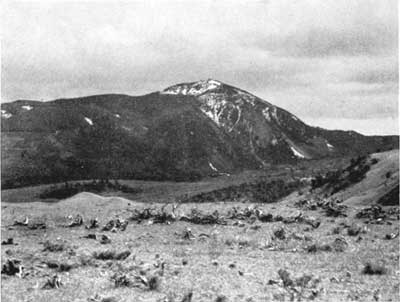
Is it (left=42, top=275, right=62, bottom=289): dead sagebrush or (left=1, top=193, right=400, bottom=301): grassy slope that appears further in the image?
(left=42, top=275, right=62, bottom=289): dead sagebrush

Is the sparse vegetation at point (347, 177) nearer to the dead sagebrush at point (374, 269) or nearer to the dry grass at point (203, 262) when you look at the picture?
the dry grass at point (203, 262)

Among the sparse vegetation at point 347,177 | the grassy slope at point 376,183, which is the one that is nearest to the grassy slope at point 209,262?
the grassy slope at point 376,183

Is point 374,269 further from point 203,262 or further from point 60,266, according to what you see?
point 60,266

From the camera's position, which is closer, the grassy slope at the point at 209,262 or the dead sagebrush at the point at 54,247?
the grassy slope at the point at 209,262

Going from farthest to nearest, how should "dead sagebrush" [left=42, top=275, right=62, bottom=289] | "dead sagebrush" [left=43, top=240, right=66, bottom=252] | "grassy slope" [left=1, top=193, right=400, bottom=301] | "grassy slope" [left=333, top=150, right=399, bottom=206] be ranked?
"grassy slope" [left=333, top=150, right=399, bottom=206], "dead sagebrush" [left=43, top=240, right=66, bottom=252], "dead sagebrush" [left=42, top=275, right=62, bottom=289], "grassy slope" [left=1, top=193, right=400, bottom=301]

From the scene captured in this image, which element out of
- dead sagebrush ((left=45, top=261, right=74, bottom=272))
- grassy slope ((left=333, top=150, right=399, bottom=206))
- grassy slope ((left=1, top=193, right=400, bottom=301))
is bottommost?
grassy slope ((left=1, top=193, right=400, bottom=301))

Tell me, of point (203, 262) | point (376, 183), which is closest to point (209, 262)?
point (203, 262)

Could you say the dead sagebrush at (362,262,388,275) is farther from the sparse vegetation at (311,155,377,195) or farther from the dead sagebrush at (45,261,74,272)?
the sparse vegetation at (311,155,377,195)

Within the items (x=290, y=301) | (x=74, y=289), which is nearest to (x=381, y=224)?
(x=290, y=301)

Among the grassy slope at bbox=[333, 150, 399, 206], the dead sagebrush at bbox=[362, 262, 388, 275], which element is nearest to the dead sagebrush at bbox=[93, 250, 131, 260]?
the dead sagebrush at bbox=[362, 262, 388, 275]

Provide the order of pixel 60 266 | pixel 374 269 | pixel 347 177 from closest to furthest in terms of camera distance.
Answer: pixel 60 266, pixel 374 269, pixel 347 177

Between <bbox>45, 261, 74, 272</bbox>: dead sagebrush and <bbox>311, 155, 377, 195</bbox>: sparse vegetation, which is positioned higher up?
<bbox>311, 155, 377, 195</bbox>: sparse vegetation
